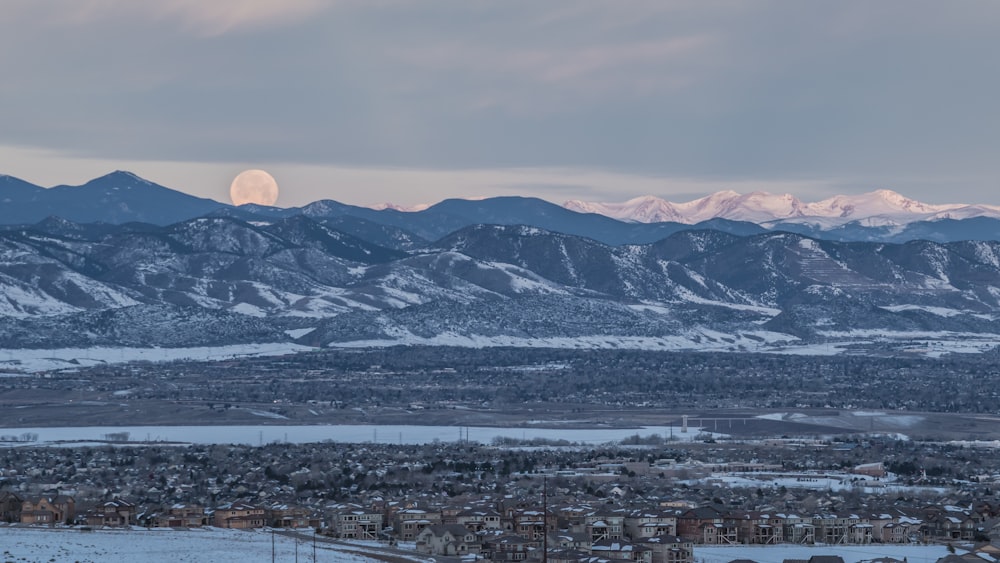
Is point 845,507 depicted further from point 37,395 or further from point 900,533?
point 37,395

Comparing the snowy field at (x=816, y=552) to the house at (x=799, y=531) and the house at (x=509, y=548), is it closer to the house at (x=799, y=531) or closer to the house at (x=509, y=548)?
the house at (x=799, y=531)

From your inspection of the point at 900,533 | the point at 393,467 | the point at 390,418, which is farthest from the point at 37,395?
the point at 900,533

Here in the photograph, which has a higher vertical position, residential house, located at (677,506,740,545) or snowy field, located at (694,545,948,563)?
residential house, located at (677,506,740,545)

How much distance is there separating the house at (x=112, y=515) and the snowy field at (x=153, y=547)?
3.68m

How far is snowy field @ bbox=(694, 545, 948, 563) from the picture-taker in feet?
225

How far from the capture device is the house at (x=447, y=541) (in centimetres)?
6900

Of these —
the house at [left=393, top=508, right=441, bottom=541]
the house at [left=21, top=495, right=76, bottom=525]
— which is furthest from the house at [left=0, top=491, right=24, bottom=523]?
the house at [left=393, top=508, right=441, bottom=541]

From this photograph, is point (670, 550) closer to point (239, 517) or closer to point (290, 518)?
point (290, 518)

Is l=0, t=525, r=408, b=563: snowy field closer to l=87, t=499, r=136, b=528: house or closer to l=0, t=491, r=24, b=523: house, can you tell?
l=87, t=499, r=136, b=528: house

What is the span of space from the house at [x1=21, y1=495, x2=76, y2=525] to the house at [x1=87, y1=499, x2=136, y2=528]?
92 centimetres

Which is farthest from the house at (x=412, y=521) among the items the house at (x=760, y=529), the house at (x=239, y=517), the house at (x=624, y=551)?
the house at (x=760, y=529)

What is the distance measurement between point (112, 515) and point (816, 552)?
83.5 ft

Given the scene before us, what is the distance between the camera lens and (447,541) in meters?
69.2

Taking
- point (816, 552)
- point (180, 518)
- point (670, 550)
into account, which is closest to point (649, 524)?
point (670, 550)
